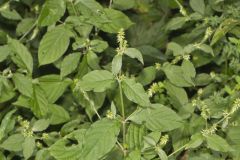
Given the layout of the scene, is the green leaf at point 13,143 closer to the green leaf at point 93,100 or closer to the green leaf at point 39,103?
the green leaf at point 39,103

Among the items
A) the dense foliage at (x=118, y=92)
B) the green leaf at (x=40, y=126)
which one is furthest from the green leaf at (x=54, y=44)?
the green leaf at (x=40, y=126)

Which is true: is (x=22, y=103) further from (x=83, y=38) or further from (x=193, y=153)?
(x=193, y=153)

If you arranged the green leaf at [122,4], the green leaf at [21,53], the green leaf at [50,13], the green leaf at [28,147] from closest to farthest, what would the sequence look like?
the green leaf at [28,147]
the green leaf at [50,13]
the green leaf at [21,53]
the green leaf at [122,4]

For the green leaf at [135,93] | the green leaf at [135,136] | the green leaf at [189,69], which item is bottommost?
the green leaf at [135,136]

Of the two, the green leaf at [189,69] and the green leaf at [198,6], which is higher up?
the green leaf at [198,6]

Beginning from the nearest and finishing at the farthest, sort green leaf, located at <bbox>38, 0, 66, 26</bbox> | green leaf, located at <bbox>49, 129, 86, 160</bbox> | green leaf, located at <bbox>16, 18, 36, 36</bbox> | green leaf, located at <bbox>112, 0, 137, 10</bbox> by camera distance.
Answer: green leaf, located at <bbox>49, 129, 86, 160</bbox> < green leaf, located at <bbox>38, 0, 66, 26</bbox> < green leaf, located at <bbox>112, 0, 137, 10</bbox> < green leaf, located at <bbox>16, 18, 36, 36</bbox>

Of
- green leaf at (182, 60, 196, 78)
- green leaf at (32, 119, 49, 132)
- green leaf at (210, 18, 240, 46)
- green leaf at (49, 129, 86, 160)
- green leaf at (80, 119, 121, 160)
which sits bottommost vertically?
green leaf at (32, 119, 49, 132)

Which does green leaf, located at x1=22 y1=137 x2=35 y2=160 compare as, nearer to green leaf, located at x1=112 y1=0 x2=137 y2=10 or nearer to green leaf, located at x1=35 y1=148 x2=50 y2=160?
green leaf, located at x1=35 y1=148 x2=50 y2=160

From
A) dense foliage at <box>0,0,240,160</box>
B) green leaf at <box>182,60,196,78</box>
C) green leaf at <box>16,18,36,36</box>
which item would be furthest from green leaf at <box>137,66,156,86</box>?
green leaf at <box>16,18,36,36</box>
